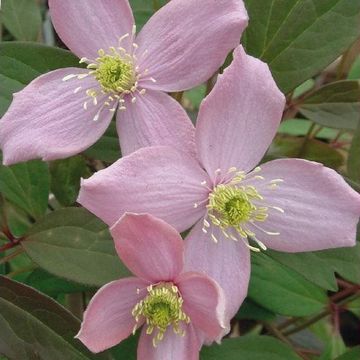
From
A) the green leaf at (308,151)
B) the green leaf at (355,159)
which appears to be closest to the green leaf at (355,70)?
the green leaf at (308,151)

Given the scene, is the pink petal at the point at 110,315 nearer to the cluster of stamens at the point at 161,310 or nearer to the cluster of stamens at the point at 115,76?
the cluster of stamens at the point at 161,310

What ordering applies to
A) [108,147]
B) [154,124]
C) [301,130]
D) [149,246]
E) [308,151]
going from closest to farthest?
[149,246], [154,124], [108,147], [308,151], [301,130]

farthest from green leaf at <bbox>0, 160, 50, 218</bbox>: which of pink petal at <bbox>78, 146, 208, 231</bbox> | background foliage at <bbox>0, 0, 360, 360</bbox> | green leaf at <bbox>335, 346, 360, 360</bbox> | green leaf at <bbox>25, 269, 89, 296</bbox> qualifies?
green leaf at <bbox>335, 346, 360, 360</bbox>

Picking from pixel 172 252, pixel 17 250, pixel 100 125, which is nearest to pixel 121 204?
pixel 172 252

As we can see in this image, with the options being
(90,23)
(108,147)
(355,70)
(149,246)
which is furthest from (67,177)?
(355,70)

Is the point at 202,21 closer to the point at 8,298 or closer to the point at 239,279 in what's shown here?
the point at 239,279

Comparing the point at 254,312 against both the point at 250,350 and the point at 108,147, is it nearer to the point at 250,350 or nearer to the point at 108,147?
the point at 250,350
